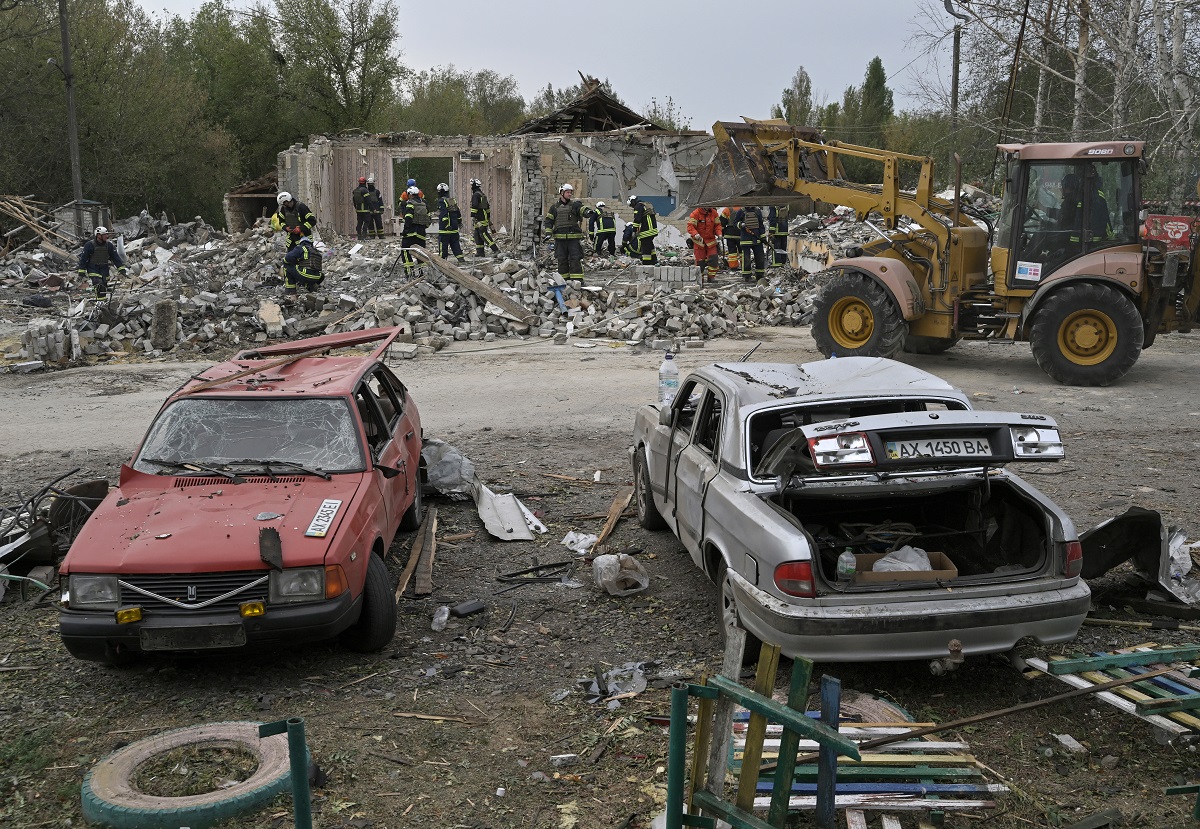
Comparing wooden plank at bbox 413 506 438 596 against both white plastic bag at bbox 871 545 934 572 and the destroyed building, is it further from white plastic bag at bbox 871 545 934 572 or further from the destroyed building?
the destroyed building

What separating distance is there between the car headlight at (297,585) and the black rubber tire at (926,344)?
10584 millimetres

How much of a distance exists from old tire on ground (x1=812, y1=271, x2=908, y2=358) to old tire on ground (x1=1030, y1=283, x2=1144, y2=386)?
1.69 meters

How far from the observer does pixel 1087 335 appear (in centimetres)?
1197

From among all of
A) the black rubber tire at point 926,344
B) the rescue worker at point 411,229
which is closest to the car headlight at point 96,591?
the black rubber tire at point 926,344

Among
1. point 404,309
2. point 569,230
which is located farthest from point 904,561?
point 569,230

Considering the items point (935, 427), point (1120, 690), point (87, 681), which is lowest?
point (87, 681)

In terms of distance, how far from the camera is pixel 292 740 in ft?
9.18

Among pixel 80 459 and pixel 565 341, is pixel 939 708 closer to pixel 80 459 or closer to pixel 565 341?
pixel 80 459

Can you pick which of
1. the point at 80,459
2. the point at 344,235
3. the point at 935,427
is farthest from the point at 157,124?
the point at 935,427

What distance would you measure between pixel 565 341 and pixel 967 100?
16.5 meters

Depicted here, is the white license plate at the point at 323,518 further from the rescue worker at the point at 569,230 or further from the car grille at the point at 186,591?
the rescue worker at the point at 569,230

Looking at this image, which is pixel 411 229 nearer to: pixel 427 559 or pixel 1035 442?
pixel 427 559

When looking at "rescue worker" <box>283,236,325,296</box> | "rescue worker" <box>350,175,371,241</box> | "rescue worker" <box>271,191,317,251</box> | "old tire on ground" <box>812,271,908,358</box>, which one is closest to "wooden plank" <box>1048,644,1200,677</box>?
"old tire on ground" <box>812,271,908,358</box>

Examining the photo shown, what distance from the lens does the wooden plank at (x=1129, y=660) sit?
427 centimetres
